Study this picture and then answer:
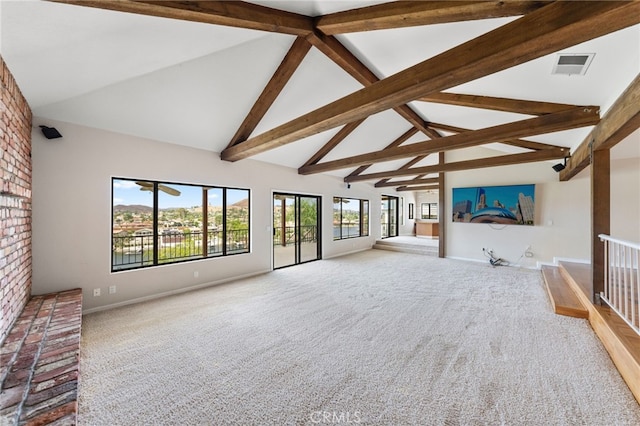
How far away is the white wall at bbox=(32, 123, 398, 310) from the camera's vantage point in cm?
320

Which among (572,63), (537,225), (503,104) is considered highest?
(503,104)

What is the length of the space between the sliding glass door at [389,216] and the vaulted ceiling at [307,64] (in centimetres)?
611

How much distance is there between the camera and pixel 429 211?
13.6 meters

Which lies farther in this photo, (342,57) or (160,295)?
(160,295)

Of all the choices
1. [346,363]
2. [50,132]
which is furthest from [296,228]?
[50,132]

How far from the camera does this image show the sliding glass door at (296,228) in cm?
680

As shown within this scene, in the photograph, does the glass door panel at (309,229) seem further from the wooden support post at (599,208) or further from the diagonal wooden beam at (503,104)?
the wooden support post at (599,208)

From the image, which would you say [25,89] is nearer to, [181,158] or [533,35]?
[181,158]

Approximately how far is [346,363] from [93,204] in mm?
3996

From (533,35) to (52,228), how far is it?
5.27 meters

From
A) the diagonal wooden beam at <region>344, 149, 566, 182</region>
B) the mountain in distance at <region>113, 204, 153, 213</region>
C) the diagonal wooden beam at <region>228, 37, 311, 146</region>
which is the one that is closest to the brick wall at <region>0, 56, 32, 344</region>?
the mountain in distance at <region>113, 204, 153, 213</region>

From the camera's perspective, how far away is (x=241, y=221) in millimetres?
5566

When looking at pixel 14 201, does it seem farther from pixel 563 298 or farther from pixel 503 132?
pixel 563 298

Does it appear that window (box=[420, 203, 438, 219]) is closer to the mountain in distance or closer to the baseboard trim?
the baseboard trim
